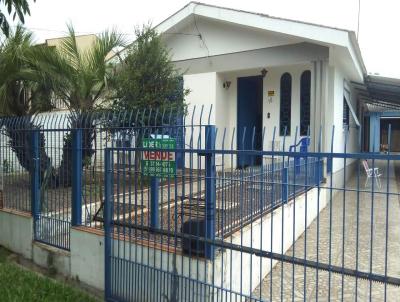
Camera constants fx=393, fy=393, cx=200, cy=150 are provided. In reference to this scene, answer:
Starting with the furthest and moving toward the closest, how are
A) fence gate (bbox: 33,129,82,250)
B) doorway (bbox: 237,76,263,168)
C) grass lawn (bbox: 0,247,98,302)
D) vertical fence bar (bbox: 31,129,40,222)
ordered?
doorway (bbox: 237,76,263,168) < vertical fence bar (bbox: 31,129,40,222) < fence gate (bbox: 33,129,82,250) < grass lawn (bbox: 0,247,98,302)

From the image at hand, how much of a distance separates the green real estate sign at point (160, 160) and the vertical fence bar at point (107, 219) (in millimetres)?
447

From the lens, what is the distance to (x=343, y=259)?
2686mm

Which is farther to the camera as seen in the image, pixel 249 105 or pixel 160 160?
pixel 249 105

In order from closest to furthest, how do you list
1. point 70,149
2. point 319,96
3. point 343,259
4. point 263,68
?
point 343,259 < point 70,149 < point 319,96 < point 263,68

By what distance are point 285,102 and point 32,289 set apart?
7.64m

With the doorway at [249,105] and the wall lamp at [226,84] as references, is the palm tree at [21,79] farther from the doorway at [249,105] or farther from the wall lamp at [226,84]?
the doorway at [249,105]

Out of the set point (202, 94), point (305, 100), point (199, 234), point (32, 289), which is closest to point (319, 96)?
point (305, 100)

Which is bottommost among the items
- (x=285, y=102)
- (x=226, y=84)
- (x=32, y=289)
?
(x=32, y=289)

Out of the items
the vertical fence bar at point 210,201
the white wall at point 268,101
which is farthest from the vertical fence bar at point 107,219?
the white wall at point 268,101

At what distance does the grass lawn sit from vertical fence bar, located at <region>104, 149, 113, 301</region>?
23 cm

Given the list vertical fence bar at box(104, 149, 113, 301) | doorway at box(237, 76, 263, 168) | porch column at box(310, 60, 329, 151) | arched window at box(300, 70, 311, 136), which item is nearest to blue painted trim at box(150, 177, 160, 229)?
vertical fence bar at box(104, 149, 113, 301)

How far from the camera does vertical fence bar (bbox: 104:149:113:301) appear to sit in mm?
4285

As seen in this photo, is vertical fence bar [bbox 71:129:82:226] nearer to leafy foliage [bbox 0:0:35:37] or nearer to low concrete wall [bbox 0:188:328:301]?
low concrete wall [bbox 0:188:328:301]

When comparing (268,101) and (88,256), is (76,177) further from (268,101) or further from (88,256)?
(268,101)
